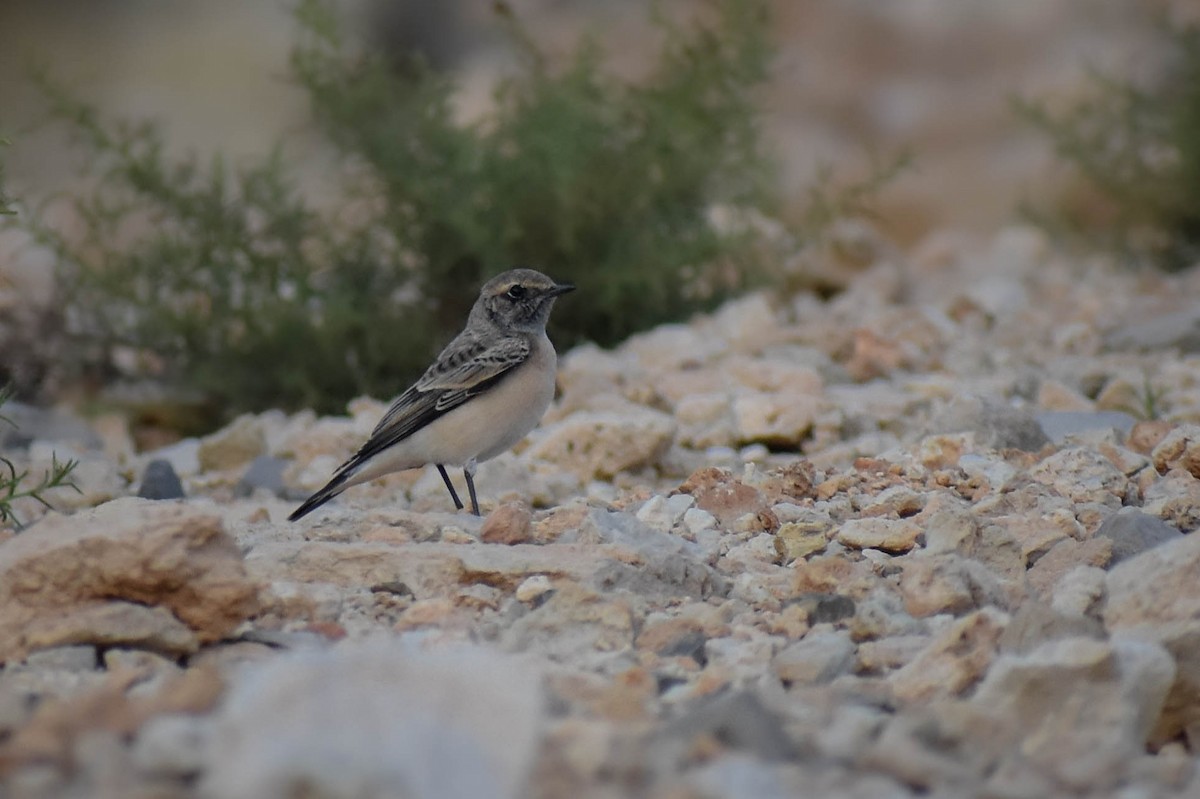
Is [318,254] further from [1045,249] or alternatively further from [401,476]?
[1045,249]

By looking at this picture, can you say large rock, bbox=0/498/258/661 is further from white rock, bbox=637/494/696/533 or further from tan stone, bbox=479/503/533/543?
white rock, bbox=637/494/696/533

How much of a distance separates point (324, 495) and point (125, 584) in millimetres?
1723

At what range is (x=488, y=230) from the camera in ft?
25.6

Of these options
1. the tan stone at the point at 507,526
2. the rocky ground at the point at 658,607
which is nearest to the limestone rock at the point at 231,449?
the rocky ground at the point at 658,607

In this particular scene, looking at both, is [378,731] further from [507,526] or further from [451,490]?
[451,490]

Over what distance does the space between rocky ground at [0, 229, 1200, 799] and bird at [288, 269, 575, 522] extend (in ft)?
0.87

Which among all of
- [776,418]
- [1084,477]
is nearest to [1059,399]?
[776,418]

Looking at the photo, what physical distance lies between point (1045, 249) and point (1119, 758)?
943 centimetres

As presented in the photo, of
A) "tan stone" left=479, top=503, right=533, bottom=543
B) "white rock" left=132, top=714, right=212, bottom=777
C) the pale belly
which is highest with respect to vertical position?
"white rock" left=132, top=714, right=212, bottom=777

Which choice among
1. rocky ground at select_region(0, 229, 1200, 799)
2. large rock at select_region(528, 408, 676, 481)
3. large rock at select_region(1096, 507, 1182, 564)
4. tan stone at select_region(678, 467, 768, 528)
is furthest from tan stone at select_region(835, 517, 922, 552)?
large rock at select_region(528, 408, 676, 481)

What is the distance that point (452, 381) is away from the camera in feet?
20.2

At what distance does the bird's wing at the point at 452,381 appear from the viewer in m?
5.95

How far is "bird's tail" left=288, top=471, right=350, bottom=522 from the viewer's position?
5340mm

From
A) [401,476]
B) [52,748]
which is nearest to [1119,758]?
[52,748]
